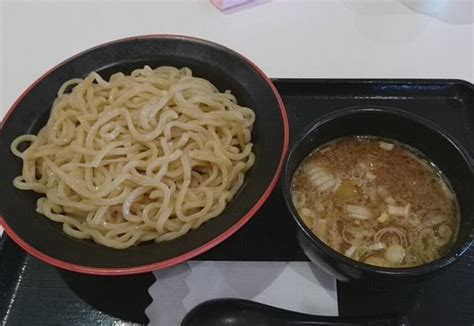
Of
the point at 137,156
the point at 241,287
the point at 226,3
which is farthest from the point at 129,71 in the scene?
the point at 241,287

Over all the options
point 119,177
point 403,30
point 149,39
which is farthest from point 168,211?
point 403,30

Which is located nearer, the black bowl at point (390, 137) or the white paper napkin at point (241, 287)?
the black bowl at point (390, 137)

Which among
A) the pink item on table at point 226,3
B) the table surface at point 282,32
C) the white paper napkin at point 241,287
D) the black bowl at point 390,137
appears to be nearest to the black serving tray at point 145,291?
the white paper napkin at point 241,287

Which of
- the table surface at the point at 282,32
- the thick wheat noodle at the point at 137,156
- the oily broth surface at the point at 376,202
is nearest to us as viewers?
the oily broth surface at the point at 376,202

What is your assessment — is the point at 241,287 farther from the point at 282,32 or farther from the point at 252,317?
the point at 282,32

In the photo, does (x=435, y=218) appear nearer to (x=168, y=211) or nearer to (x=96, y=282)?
(x=168, y=211)

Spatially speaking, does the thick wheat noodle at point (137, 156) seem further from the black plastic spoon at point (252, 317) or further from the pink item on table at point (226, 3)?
the pink item on table at point (226, 3)

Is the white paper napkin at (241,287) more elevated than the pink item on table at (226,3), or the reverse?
the pink item on table at (226,3)
